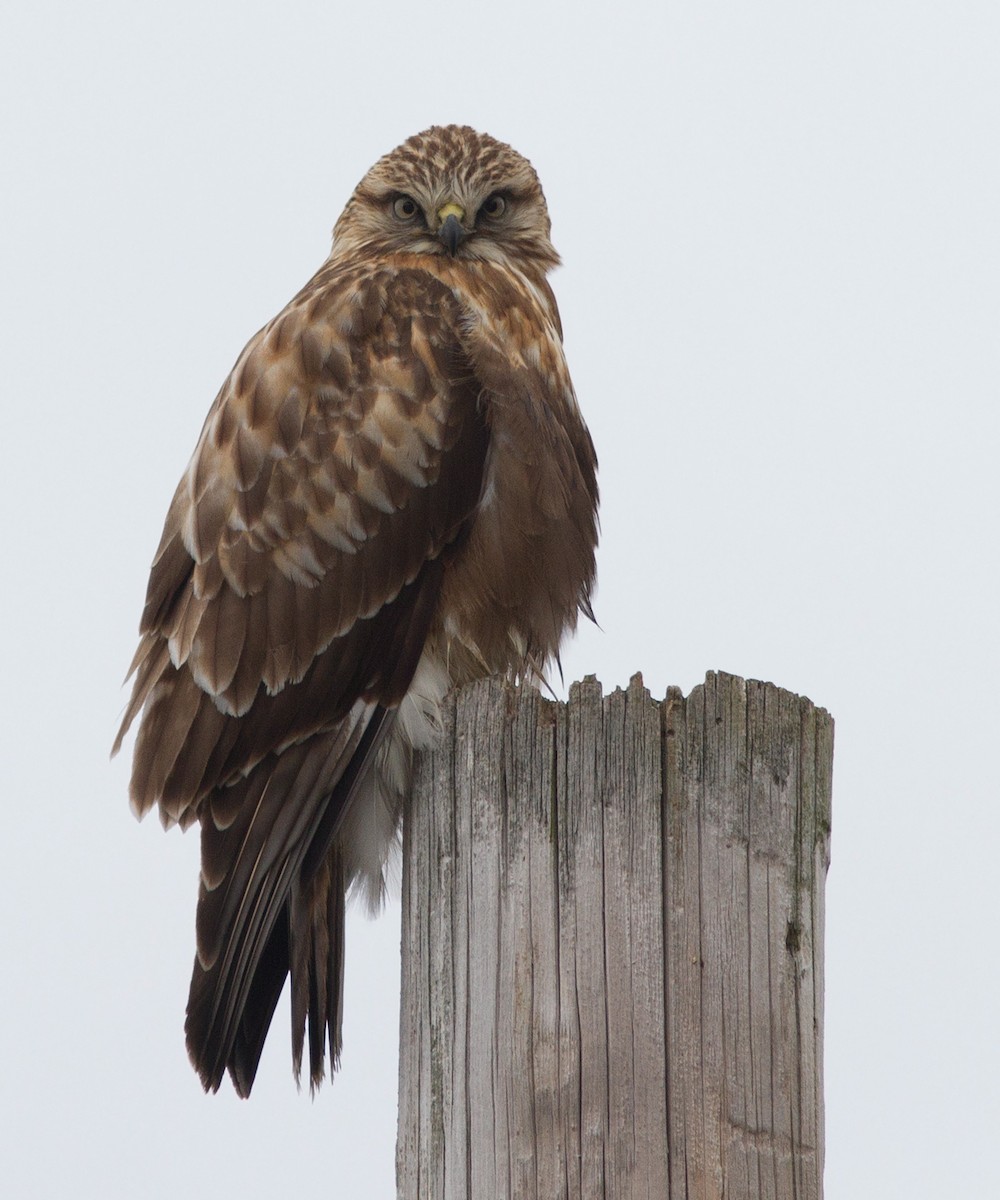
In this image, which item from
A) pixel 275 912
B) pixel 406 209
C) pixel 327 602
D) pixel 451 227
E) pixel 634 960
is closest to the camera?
pixel 634 960

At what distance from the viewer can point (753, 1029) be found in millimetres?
2344

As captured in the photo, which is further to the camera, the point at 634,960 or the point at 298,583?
the point at 298,583

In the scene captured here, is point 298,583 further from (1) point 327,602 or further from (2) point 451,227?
(2) point 451,227

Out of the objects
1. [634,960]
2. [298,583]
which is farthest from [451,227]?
[634,960]

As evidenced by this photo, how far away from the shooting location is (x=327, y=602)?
3.73m

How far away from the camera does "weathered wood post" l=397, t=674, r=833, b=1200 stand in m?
2.30

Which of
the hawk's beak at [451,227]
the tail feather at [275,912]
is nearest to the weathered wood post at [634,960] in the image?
the tail feather at [275,912]

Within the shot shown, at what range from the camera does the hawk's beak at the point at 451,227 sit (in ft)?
14.9

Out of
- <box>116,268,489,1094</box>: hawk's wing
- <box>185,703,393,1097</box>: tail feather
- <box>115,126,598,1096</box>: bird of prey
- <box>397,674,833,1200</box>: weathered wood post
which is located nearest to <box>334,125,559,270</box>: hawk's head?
<box>115,126,598,1096</box>: bird of prey

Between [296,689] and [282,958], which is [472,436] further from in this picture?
[282,958]

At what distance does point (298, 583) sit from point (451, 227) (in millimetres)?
1346

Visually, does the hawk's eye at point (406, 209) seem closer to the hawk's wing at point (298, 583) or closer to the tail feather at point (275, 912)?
the hawk's wing at point (298, 583)

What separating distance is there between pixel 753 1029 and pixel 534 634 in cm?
166

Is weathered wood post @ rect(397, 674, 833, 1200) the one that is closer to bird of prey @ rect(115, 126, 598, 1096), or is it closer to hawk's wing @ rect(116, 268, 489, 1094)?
bird of prey @ rect(115, 126, 598, 1096)
